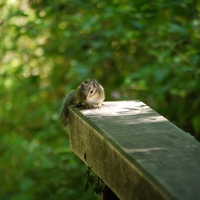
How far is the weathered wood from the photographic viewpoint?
1.13 m

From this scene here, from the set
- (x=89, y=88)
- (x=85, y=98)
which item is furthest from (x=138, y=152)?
(x=89, y=88)

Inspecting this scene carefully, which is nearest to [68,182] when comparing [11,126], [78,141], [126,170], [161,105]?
[161,105]

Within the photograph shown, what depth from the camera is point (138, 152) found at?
52.5 inches

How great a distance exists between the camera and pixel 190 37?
155 inches

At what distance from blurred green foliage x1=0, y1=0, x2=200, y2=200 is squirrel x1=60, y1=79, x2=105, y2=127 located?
1.32 m

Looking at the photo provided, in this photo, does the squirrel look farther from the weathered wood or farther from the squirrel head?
the weathered wood

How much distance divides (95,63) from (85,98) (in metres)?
2.56

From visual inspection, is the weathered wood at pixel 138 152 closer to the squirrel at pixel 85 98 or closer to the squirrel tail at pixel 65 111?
the squirrel at pixel 85 98

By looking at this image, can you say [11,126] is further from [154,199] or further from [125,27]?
[154,199]

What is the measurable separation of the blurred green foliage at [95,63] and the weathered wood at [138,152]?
1868 millimetres

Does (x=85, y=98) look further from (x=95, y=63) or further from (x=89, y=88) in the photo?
(x=95, y=63)

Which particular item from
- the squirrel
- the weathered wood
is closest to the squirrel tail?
the squirrel

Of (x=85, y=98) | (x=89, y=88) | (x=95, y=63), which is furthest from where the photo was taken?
(x=95, y=63)

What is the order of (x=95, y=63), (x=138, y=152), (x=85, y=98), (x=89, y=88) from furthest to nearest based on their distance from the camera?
(x=95, y=63), (x=89, y=88), (x=85, y=98), (x=138, y=152)
